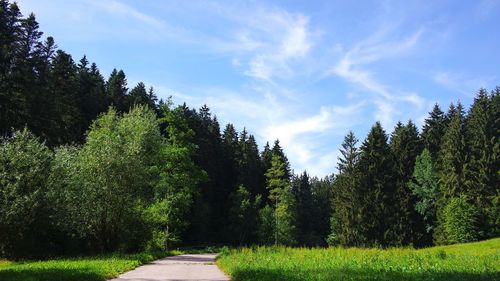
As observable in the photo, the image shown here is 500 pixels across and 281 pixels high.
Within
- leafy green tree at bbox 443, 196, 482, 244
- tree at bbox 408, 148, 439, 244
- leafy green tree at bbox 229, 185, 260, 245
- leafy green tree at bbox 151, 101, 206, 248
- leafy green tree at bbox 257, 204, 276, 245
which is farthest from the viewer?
leafy green tree at bbox 229, 185, 260, 245

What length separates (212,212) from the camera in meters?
90.6

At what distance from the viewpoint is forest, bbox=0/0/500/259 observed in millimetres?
29047

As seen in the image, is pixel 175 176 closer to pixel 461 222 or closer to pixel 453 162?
pixel 461 222

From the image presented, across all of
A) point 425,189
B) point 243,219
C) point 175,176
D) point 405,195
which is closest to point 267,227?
point 243,219

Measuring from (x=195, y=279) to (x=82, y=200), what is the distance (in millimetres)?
16146

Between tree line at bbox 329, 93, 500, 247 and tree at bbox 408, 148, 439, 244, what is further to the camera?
tree at bbox 408, 148, 439, 244

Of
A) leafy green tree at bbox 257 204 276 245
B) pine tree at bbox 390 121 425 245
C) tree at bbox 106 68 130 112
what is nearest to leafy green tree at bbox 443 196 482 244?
pine tree at bbox 390 121 425 245

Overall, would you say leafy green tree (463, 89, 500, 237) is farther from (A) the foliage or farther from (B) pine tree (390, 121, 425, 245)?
(B) pine tree (390, 121, 425, 245)

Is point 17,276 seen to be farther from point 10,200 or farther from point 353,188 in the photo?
point 353,188

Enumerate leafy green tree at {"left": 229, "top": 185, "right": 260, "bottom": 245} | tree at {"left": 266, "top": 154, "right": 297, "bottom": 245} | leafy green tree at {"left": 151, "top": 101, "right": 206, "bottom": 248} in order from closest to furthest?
leafy green tree at {"left": 151, "top": 101, "right": 206, "bottom": 248} < tree at {"left": 266, "top": 154, "right": 297, "bottom": 245} < leafy green tree at {"left": 229, "top": 185, "right": 260, "bottom": 245}

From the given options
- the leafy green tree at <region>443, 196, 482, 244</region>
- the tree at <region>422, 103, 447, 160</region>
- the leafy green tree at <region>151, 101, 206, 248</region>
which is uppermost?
the tree at <region>422, 103, 447, 160</region>

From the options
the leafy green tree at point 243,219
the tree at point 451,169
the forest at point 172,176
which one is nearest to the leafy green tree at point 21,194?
the forest at point 172,176

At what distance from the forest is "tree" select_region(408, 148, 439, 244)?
205mm

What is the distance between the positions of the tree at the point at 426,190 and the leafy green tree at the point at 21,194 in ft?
184
